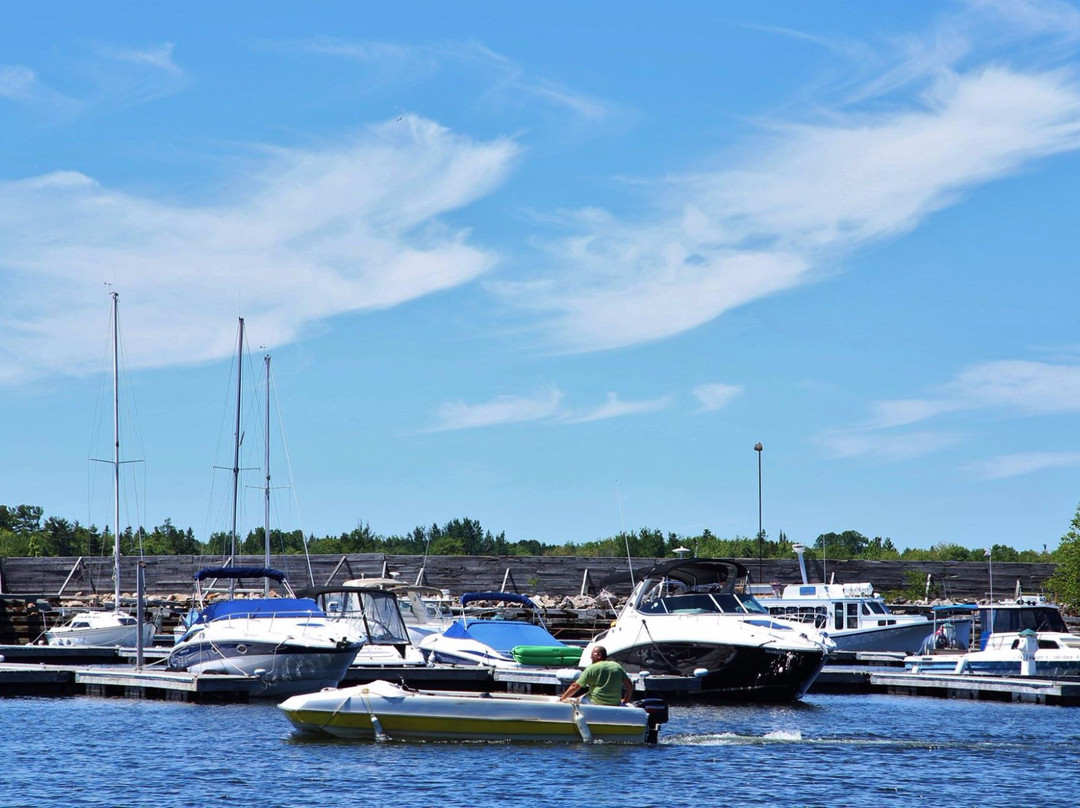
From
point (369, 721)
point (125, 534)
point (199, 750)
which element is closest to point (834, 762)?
point (369, 721)

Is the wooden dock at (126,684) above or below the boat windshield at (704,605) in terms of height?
below

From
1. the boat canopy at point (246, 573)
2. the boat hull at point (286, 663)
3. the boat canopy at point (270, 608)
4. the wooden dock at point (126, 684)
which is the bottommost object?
the wooden dock at point (126, 684)

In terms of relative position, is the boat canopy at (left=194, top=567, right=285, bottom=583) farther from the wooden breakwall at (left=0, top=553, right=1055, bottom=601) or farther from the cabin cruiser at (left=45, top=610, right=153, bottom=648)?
the wooden breakwall at (left=0, top=553, right=1055, bottom=601)

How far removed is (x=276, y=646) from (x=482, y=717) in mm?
9053

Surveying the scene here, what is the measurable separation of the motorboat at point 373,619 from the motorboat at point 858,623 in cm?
1459

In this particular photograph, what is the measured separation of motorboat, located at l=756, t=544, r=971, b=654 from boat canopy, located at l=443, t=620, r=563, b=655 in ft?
33.1

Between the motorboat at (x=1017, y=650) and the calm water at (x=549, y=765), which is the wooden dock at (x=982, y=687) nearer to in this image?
the motorboat at (x=1017, y=650)

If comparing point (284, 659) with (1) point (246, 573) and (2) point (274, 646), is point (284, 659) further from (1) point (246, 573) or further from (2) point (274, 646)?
(1) point (246, 573)

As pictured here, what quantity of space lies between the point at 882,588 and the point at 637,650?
35167 mm

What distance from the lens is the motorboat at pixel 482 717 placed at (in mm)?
25219

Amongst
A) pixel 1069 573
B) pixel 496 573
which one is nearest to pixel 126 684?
pixel 496 573

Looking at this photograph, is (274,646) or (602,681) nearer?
(602,681)

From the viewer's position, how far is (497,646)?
40875 mm

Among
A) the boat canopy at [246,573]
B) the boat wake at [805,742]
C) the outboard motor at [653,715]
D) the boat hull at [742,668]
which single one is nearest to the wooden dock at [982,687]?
the boat hull at [742,668]
